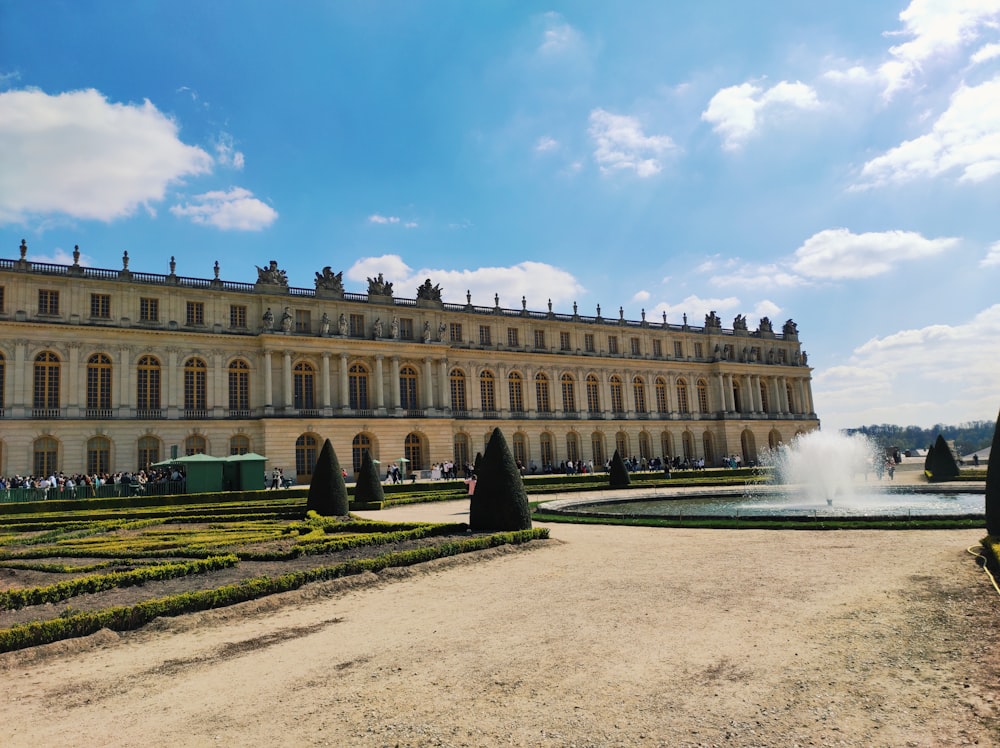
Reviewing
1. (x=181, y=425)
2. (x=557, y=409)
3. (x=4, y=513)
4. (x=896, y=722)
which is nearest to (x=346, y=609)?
(x=896, y=722)

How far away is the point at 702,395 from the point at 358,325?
34274 mm

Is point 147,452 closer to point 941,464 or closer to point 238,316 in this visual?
point 238,316

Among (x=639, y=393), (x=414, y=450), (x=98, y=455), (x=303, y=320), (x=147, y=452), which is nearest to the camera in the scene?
(x=98, y=455)

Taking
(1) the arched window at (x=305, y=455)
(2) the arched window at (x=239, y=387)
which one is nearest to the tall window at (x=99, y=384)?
(2) the arched window at (x=239, y=387)

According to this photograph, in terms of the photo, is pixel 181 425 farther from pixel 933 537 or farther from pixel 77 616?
pixel 933 537

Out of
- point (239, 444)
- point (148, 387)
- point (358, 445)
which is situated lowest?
point (358, 445)

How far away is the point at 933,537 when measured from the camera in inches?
502

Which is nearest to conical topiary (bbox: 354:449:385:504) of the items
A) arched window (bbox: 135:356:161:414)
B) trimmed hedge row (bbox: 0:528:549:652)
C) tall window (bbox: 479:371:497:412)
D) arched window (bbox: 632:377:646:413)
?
trimmed hedge row (bbox: 0:528:549:652)

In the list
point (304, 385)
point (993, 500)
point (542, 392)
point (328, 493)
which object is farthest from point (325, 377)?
point (993, 500)

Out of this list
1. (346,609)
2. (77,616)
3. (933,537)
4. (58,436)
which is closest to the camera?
(77,616)

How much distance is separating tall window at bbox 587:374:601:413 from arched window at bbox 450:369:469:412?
11.7 meters

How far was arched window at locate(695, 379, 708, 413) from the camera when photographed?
2470 inches

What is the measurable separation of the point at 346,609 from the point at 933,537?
36.2ft

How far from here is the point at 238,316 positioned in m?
42.2
